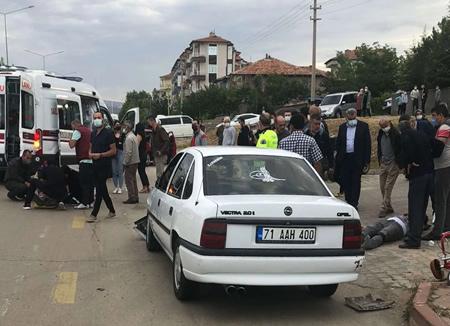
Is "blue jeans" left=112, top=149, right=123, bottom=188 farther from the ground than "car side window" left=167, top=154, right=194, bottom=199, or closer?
closer

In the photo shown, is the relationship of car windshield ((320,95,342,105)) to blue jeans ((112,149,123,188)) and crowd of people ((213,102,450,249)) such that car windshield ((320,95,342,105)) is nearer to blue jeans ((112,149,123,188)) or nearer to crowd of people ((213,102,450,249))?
blue jeans ((112,149,123,188))

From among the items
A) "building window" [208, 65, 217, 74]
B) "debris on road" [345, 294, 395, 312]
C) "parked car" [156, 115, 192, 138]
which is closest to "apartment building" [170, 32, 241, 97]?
"building window" [208, 65, 217, 74]

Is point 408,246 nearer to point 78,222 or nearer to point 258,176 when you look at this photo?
point 258,176

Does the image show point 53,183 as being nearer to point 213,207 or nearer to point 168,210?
point 168,210

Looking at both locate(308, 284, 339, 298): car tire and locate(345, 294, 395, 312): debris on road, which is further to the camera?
locate(308, 284, 339, 298): car tire

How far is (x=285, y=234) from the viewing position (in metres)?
5.00

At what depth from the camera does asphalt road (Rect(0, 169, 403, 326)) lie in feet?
17.0

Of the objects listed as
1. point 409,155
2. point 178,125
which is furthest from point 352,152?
point 178,125

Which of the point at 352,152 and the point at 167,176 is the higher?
the point at 352,152

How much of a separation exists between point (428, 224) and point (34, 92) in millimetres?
10002

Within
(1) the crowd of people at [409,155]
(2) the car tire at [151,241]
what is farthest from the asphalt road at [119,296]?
(1) the crowd of people at [409,155]

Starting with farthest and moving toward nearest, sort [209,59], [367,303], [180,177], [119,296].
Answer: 1. [209,59]
2. [180,177]
3. [119,296]
4. [367,303]

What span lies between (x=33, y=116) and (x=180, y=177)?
928 cm

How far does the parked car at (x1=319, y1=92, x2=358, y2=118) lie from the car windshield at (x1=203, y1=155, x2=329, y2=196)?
87.2 ft
